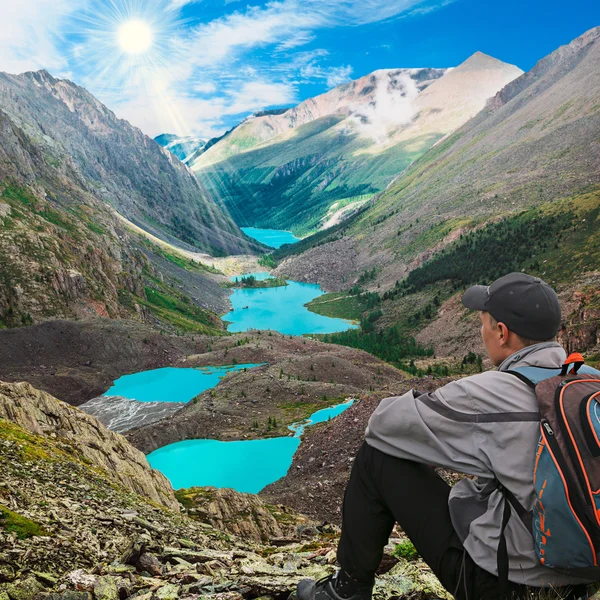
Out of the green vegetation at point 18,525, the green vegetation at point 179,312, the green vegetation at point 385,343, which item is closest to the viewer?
the green vegetation at point 18,525

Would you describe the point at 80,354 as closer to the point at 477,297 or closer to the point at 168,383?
the point at 168,383

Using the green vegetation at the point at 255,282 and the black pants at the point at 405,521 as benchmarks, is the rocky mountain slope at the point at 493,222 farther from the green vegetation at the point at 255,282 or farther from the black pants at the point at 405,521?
the black pants at the point at 405,521

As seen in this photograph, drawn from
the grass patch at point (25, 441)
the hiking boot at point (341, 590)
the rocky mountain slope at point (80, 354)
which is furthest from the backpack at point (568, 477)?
the rocky mountain slope at point (80, 354)

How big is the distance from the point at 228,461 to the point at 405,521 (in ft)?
99.4

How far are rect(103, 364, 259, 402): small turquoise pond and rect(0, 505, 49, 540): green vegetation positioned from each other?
42.5 meters

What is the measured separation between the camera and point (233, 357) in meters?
60.6

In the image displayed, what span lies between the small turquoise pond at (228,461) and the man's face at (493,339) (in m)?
25.2

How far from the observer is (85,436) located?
15.3 m

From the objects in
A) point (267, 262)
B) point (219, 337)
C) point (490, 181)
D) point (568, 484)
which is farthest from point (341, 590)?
point (267, 262)

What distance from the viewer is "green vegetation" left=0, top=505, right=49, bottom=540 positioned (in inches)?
255

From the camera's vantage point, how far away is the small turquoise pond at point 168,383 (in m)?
49.4

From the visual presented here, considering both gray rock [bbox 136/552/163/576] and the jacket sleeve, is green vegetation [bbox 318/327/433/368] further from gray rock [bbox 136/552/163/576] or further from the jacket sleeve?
the jacket sleeve

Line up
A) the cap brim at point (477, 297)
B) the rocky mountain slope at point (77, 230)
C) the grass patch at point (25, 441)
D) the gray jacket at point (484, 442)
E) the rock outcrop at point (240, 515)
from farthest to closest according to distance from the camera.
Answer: the rocky mountain slope at point (77, 230) → the rock outcrop at point (240, 515) → the grass patch at point (25, 441) → the cap brim at point (477, 297) → the gray jacket at point (484, 442)

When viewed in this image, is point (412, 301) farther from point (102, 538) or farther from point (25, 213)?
→ point (102, 538)
